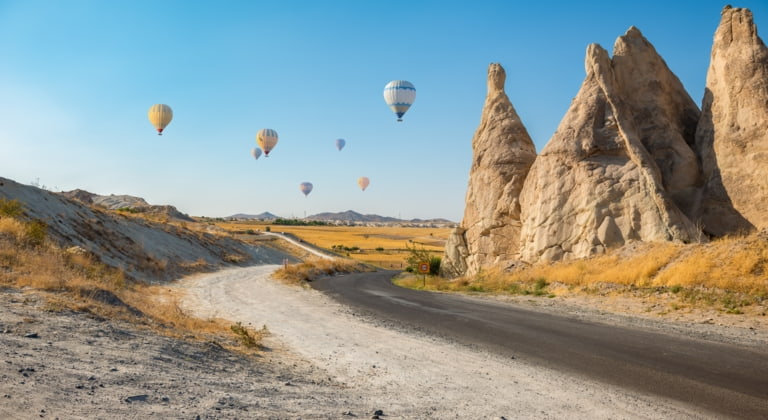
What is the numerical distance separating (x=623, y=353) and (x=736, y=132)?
63.9 feet

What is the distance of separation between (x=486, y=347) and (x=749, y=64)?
21943 mm

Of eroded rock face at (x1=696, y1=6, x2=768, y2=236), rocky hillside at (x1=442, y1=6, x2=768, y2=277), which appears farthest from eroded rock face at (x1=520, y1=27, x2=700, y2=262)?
eroded rock face at (x1=696, y1=6, x2=768, y2=236)

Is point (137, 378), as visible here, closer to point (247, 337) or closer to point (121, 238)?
point (247, 337)

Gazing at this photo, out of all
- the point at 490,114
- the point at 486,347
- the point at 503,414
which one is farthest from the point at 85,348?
the point at 490,114

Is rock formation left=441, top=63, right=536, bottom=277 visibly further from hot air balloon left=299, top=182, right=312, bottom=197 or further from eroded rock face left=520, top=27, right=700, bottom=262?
hot air balloon left=299, top=182, right=312, bottom=197

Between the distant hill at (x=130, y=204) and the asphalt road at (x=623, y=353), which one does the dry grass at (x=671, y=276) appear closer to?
the asphalt road at (x=623, y=353)

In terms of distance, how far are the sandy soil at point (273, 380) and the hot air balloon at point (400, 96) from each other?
53.3 m

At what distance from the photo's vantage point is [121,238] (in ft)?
131

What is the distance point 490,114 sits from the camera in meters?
38.5

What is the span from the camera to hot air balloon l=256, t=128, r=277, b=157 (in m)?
89.6

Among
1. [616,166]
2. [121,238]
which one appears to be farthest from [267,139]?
[616,166]

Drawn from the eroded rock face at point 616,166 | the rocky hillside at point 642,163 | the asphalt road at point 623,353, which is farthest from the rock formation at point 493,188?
the asphalt road at point 623,353

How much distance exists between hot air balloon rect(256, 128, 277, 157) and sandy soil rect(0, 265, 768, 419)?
79399mm

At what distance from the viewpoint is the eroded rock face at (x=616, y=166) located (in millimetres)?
25688
